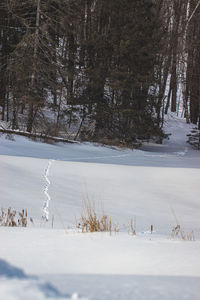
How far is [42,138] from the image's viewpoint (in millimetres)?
11609

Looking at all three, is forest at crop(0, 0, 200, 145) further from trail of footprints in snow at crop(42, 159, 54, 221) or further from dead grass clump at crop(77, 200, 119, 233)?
dead grass clump at crop(77, 200, 119, 233)

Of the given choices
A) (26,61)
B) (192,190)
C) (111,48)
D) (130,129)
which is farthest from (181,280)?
(111,48)

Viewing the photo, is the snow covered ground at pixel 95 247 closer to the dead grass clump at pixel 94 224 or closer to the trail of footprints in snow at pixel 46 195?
the trail of footprints in snow at pixel 46 195

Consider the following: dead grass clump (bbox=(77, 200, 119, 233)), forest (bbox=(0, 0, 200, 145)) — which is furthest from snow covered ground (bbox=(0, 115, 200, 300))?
forest (bbox=(0, 0, 200, 145))

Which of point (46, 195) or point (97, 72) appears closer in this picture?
point (46, 195)

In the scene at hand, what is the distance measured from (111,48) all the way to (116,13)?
5.07 ft

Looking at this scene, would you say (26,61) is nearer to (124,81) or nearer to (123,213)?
(124,81)

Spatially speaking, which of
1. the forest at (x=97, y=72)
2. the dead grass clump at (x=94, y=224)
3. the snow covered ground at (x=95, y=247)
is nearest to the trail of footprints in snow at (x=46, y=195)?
the snow covered ground at (x=95, y=247)

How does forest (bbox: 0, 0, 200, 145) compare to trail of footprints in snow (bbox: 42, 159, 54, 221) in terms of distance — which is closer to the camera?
trail of footprints in snow (bbox: 42, 159, 54, 221)

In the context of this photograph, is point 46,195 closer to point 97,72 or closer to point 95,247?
point 95,247

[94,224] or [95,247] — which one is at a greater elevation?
[95,247]

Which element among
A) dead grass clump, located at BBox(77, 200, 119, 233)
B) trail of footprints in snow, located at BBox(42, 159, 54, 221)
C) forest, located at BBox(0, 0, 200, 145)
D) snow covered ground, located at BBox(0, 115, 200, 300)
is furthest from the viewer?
forest, located at BBox(0, 0, 200, 145)

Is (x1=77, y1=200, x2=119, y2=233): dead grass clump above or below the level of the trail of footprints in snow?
above

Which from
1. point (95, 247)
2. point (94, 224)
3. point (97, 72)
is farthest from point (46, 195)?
point (97, 72)
